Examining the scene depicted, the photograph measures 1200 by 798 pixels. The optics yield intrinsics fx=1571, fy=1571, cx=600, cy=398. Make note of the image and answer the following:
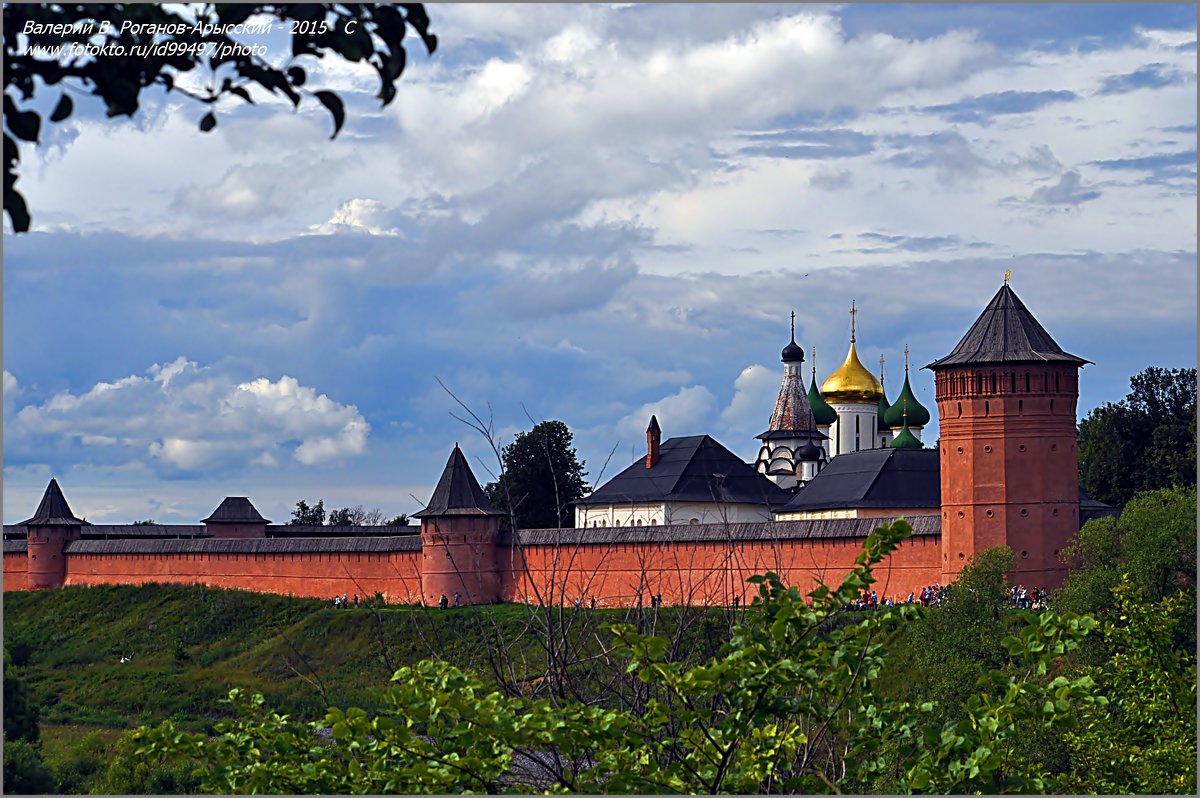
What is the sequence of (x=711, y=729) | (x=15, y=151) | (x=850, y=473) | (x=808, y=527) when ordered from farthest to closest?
(x=850, y=473) → (x=808, y=527) → (x=711, y=729) → (x=15, y=151)

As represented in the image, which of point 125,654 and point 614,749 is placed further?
point 125,654

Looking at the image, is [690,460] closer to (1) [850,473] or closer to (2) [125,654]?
(1) [850,473]

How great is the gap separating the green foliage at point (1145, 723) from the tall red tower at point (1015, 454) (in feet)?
36.8

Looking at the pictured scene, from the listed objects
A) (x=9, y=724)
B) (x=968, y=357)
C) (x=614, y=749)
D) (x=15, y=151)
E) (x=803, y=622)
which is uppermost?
(x=968, y=357)

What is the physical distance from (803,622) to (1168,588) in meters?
17.6

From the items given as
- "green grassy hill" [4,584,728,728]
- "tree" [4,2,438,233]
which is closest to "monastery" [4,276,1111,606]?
"green grassy hill" [4,584,728,728]

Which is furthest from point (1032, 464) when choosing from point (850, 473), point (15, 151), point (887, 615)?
point (15, 151)

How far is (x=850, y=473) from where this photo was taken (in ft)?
105

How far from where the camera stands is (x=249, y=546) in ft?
105

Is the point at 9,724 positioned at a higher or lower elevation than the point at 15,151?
lower

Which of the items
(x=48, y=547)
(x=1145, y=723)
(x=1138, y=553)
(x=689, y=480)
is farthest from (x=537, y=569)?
(x=1145, y=723)

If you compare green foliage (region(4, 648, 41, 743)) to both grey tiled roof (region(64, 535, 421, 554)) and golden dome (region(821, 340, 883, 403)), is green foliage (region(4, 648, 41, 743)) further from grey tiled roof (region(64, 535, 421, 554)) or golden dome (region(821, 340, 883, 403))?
golden dome (region(821, 340, 883, 403))

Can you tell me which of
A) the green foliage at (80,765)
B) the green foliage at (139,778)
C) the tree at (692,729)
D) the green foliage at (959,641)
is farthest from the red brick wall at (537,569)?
the tree at (692,729)

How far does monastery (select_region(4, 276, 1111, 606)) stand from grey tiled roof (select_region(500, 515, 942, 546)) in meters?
0.05
